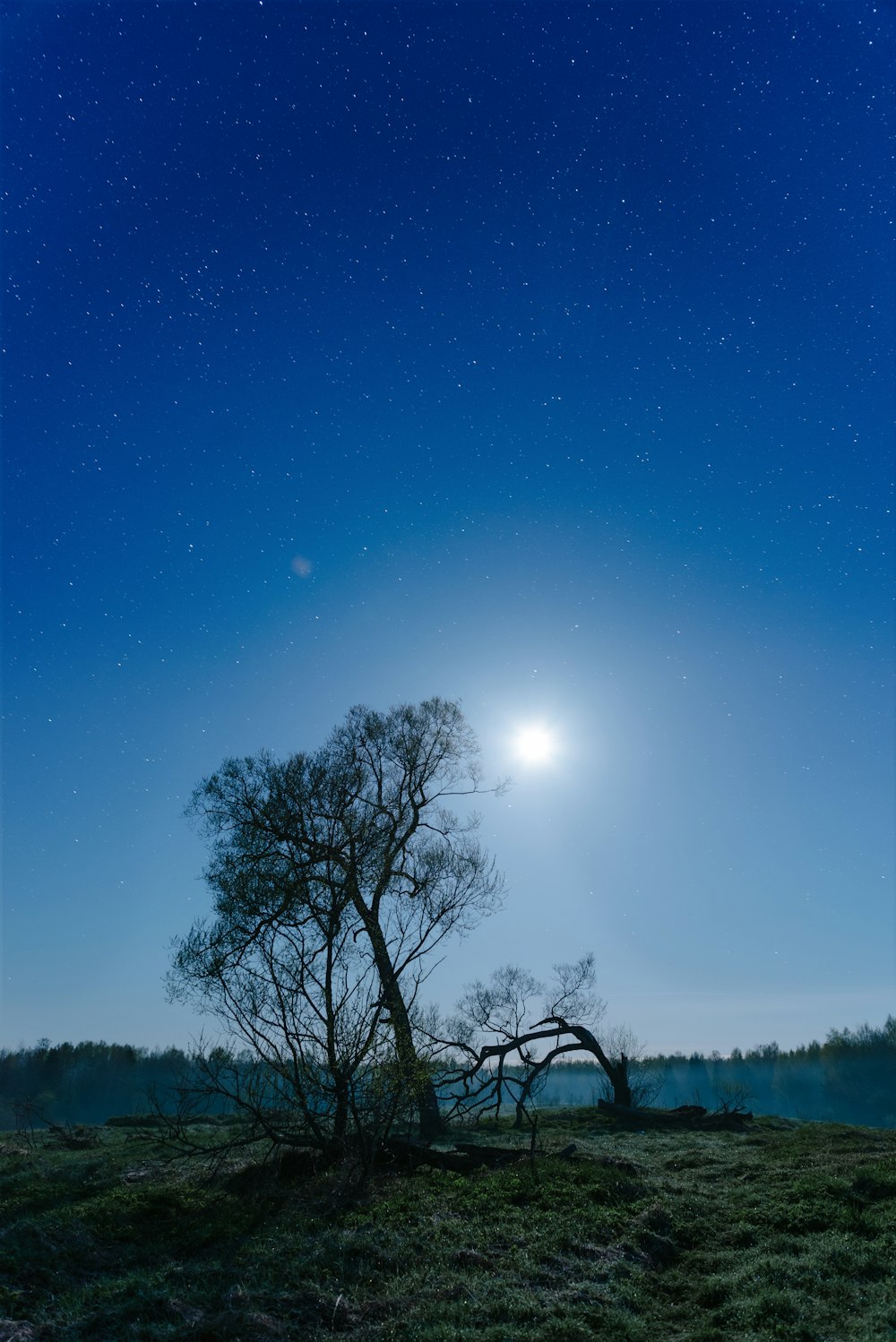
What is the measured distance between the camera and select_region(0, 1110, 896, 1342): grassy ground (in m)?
8.86

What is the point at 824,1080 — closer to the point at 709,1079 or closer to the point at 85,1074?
the point at 709,1079

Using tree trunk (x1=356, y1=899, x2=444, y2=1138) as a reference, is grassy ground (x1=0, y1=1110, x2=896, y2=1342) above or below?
below

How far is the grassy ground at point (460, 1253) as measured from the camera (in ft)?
29.1

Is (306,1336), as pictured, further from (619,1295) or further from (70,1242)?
(70,1242)

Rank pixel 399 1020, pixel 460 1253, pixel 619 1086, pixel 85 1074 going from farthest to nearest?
pixel 85 1074 → pixel 619 1086 → pixel 399 1020 → pixel 460 1253

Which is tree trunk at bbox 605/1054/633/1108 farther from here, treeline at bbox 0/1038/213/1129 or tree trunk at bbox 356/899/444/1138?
treeline at bbox 0/1038/213/1129

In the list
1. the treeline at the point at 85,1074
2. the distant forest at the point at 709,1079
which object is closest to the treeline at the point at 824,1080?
the distant forest at the point at 709,1079

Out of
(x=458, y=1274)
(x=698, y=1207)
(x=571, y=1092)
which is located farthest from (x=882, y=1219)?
(x=571, y=1092)

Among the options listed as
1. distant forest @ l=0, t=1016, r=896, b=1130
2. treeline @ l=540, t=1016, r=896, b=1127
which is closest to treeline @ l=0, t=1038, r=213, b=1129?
distant forest @ l=0, t=1016, r=896, b=1130

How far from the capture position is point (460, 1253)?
1139 centimetres

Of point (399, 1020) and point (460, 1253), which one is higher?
point (399, 1020)

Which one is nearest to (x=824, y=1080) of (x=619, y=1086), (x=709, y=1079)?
(x=709, y=1079)

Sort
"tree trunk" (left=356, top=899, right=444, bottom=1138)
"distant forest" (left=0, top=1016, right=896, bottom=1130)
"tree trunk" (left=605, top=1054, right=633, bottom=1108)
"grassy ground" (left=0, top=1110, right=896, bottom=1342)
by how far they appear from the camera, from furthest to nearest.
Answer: "distant forest" (left=0, top=1016, right=896, bottom=1130), "tree trunk" (left=605, top=1054, right=633, bottom=1108), "tree trunk" (left=356, top=899, right=444, bottom=1138), "grassy ground" (left=0, top=1110, right=896, bottom=1342)

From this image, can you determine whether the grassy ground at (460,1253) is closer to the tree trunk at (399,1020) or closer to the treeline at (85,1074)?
the tree trunk at (399,1020)
